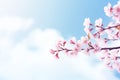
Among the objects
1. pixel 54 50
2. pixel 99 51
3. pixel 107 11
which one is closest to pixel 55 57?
pixel 54 50

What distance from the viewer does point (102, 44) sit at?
1218 centimetres

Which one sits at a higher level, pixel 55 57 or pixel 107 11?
pixel 107 11

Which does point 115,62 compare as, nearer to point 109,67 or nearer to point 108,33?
point 109,67

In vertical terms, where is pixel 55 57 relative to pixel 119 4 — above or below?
below

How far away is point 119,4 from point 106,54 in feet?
7.07

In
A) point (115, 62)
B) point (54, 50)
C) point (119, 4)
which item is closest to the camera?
point (119, 4)

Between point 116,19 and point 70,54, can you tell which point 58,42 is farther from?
point 116,19

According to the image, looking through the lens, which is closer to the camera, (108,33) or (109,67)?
(108,33)

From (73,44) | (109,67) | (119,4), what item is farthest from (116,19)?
(109,67)

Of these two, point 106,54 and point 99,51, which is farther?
point 106,54

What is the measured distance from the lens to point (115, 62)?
13195 millimetres

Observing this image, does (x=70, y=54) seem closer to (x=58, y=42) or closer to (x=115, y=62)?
(x=58, y=42)

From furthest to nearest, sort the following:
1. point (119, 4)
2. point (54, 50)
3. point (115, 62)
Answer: point (115, 62) → point (54, 50) → point (119, 4)

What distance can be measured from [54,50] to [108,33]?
6.16 ft
